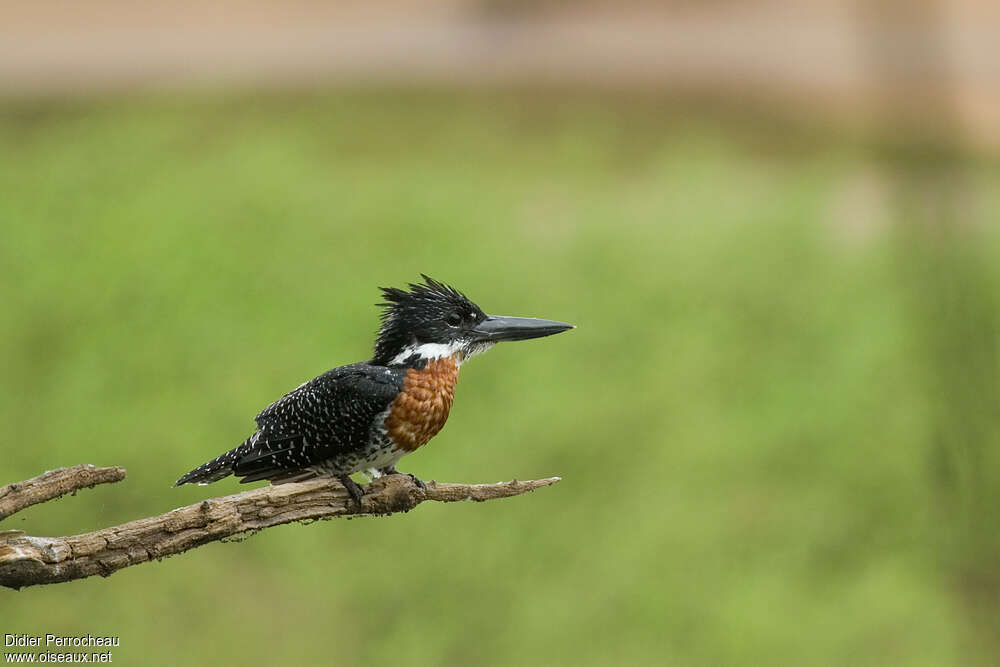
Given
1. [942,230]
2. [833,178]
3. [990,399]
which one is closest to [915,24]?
[942,230]

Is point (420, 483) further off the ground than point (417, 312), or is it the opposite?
point (417, 312)

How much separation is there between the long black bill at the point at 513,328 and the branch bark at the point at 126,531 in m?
0.19

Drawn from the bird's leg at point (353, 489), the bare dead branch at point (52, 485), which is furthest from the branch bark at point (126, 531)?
the bird's leg at point (353, 489)

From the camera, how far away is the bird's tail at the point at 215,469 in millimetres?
1195

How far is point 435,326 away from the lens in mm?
1321

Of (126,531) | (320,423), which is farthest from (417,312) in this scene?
(126,531)

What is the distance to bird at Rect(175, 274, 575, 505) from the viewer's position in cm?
129

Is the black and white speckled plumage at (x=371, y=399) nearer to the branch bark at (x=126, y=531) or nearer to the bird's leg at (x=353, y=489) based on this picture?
the bird's leg at (x=353, y=489)

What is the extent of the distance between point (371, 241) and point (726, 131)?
222 cm

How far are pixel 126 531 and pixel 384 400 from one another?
349mm

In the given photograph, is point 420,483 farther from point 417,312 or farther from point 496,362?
point 496,362

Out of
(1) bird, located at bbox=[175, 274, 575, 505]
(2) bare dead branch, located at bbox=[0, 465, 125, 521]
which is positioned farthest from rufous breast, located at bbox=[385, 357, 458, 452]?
(2) bare dead branch, located at bbox=[0, 465, 125, 521]

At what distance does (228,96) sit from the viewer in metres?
5.57

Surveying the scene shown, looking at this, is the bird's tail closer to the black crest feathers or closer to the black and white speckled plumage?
the black and white speckled plumage
